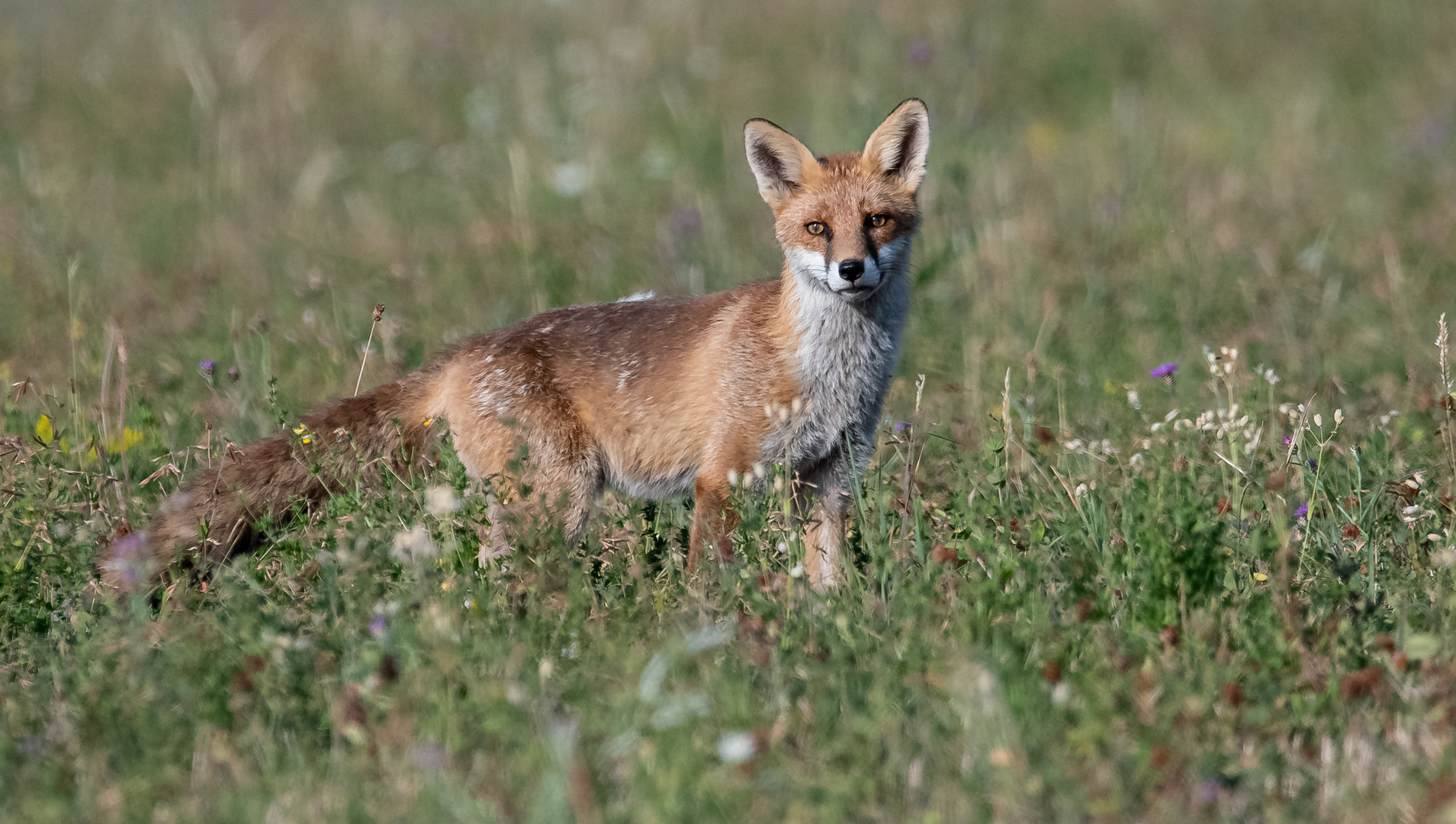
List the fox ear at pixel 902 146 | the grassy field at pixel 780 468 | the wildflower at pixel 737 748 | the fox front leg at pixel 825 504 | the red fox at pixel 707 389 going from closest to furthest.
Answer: the wildflower at pixel 737 748
the grassy field at pixel 780 468
the red fox at pixel 707 389
the fox front leg at pixel 825 504
the fox ear at pixel 902 146

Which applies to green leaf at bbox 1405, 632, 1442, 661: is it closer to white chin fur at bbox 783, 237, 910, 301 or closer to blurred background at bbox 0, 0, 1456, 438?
white chin fur at bbox 783, 237, 910, 301

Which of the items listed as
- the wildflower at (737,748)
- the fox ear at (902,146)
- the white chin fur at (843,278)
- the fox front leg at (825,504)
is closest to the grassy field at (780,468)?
the wildflower at (737,748)

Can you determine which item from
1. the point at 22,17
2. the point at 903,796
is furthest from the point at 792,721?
the point at 22,17

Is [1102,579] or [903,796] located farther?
[1102,579]

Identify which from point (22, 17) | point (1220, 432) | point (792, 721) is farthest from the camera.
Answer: point (22, 17)

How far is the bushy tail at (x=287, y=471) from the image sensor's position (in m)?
4.96

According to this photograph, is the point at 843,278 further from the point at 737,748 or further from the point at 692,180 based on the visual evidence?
the point at 692,180

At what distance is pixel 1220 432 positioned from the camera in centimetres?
517

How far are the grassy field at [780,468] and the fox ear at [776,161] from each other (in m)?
1.20

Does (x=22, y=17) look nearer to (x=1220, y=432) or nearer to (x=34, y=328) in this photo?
(x=34, y=328)

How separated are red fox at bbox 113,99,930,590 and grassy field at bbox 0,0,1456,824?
30cm

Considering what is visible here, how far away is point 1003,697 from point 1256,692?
2.53ft

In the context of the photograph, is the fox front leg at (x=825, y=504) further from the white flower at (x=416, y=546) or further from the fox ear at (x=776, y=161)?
the white flower at (x=416, y=546)

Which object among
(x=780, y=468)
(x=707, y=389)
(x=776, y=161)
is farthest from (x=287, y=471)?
(x=776, y=161)
